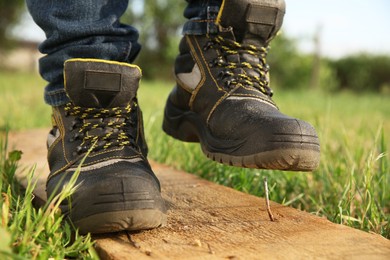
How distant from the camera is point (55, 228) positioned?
3.62 ft

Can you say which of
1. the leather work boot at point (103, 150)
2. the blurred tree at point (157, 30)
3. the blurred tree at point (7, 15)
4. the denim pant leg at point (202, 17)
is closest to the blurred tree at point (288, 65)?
the blurred tree at point (157, 30)

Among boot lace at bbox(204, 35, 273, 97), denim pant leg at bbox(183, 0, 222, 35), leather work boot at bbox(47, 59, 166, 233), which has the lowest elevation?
leather work boot at bbox(47, 59, 166, 233)

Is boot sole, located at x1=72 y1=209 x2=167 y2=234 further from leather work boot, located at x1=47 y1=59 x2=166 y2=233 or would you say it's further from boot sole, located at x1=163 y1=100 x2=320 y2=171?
boot sole, located at x1=163 y1=100 x2=320 y2=171

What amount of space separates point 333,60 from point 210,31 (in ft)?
88.5

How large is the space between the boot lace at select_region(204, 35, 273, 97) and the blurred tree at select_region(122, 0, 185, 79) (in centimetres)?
2556

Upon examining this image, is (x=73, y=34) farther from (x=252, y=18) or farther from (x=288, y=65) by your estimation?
(x=288, y=65)

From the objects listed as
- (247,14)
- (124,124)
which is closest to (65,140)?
(124,124)

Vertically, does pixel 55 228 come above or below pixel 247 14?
below

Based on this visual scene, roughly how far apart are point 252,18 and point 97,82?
51 cm

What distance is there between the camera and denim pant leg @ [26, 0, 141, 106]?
1436 millimetres

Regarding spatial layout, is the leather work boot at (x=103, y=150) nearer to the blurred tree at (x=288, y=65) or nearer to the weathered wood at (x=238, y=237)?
the weathered wood at (x=238, y=237)

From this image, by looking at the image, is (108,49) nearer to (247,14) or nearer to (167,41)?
(247,14)

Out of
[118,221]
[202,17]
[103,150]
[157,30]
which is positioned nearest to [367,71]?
A: [157,30]

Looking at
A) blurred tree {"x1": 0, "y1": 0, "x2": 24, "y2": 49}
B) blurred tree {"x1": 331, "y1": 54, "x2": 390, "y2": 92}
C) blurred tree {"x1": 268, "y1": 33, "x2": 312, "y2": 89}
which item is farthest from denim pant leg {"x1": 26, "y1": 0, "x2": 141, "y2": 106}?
blurred tree {"x1": 331, "y1": 54, "x2": 390, "y2": 92}
